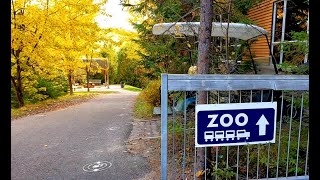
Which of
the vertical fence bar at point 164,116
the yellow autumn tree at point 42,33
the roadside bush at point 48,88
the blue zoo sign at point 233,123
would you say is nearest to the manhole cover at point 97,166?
the vertical fence bar at point 164,116

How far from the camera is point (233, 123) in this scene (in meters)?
2.29

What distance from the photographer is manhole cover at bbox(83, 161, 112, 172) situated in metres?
4.28

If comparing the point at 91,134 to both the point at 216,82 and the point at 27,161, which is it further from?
the point at 216,82

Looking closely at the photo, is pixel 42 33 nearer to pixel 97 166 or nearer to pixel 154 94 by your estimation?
pixel 154 94

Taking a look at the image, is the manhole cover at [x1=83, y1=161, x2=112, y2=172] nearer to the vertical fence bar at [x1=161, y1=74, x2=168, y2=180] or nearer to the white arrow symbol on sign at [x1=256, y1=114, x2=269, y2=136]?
the vertical fence bar at [x1=161, y1=74, x2=168, y2=180]

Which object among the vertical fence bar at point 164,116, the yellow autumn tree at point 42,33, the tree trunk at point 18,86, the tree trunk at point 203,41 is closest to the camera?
the vertical fence bar at point 164,116

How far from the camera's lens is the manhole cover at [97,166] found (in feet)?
14.0

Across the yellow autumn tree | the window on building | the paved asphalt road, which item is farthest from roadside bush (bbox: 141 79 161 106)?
the yellow autumn tree

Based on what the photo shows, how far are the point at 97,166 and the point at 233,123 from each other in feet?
9.61

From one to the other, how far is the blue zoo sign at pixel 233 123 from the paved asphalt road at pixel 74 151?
85.3 inches

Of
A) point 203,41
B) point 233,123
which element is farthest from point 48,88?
point 233,123

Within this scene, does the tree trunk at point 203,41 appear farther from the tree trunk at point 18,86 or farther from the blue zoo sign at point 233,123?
the tree trunk at point 18,86

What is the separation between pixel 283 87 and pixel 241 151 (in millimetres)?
1791
